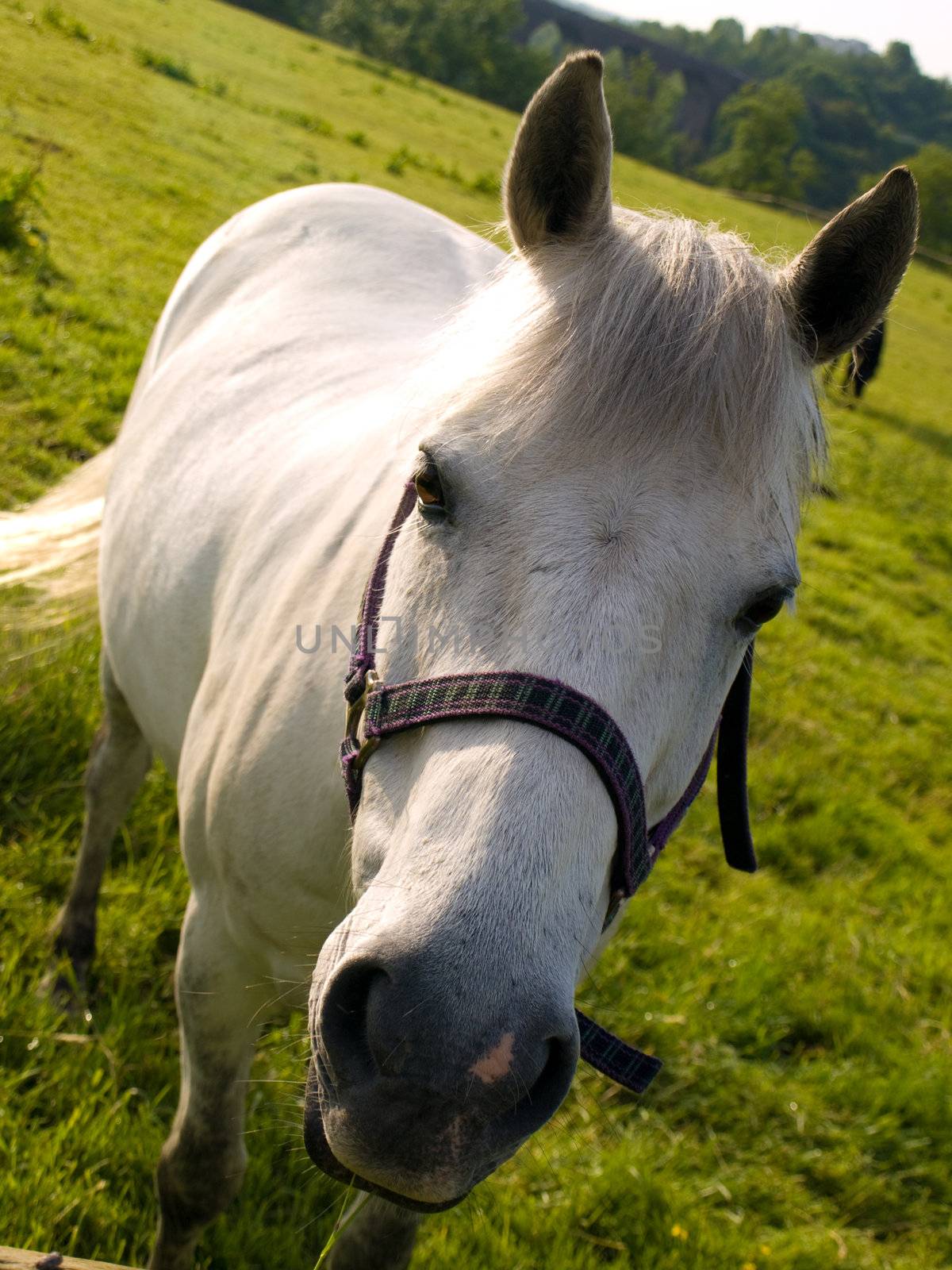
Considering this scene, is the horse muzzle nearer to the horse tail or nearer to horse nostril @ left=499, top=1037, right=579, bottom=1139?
horse nostril @ left=499, top=1037, right=579, bottom=1139

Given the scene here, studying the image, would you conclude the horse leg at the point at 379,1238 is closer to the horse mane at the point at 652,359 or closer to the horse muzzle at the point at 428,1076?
the horse muzzle at the point at 428,1076

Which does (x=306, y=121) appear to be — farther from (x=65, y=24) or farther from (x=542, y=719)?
(x=542, y=719)

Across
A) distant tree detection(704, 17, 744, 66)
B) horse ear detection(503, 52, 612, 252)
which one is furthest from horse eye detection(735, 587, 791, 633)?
distant tree detection(704, 17, 744, 66)

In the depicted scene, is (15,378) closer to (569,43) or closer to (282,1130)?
(282,1130)

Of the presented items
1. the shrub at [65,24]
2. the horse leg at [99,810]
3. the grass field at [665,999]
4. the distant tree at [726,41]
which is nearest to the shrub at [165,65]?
the shrub at [65,24]

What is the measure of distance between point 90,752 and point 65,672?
50cm

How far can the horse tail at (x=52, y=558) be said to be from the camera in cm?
327

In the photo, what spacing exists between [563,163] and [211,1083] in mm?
1875

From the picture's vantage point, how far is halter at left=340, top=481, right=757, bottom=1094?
1.19 m

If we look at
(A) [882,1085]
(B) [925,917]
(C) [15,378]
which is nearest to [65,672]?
(C) [15,378]

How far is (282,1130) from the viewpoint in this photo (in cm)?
244

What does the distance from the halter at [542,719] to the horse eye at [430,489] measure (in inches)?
7.3

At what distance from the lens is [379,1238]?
6.55 ft

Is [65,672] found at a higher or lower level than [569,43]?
lower
